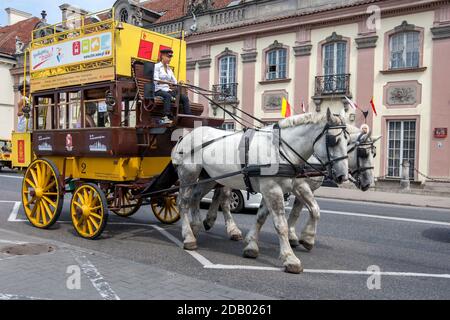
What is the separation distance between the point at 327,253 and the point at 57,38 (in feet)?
20.9

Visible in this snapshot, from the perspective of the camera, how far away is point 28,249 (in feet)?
21.0

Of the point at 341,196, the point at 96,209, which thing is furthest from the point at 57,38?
the point at 341,196

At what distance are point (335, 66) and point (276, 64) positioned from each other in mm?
3115

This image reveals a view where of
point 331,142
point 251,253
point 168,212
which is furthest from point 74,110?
point 331,142

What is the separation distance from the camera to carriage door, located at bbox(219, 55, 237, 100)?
23.1 metres

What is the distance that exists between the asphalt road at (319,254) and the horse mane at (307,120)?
6.24 feet

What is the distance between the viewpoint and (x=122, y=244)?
713 centimetres

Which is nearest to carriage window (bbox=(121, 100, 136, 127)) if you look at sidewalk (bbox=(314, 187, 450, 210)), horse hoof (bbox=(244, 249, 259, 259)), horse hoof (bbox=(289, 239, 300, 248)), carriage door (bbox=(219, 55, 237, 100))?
horse hoof (bbox=(244, 249, 259, 259))

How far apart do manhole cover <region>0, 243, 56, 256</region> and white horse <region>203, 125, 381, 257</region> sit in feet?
8.55

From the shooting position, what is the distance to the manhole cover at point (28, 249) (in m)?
6.17

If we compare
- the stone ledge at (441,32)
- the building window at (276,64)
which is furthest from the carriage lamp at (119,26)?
the building window at (276,64)

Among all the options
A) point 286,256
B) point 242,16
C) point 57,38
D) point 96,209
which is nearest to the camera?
point 286,256

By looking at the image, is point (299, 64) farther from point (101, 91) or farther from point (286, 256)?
point (286, 256)

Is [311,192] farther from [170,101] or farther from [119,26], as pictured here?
[119,26]
